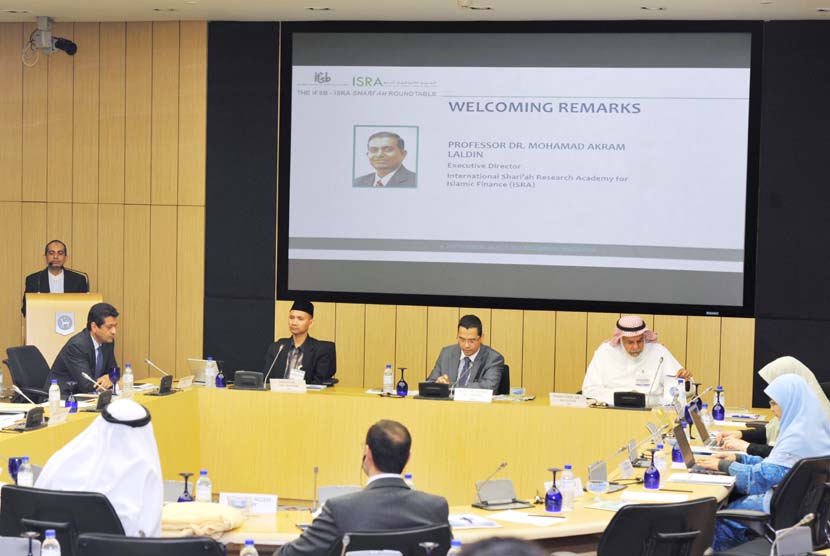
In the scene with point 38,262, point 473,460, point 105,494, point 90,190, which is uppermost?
point 90,190

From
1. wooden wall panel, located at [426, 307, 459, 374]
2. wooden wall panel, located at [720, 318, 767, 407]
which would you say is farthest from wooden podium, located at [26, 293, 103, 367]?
wooden wall panel, located at [720, 318, 767, 407]

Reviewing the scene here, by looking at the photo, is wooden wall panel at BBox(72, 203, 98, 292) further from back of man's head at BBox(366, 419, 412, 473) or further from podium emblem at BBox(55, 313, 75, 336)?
back of man's head at BBox(366, 419, 412, 473)

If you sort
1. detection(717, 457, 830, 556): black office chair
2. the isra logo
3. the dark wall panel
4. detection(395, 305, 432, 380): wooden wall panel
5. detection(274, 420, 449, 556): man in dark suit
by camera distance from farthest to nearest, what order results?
1. the dark wall panel
2. detection(395, 305, 432, 380): wooden wall panel
3. the isra logo
4. detection(717, 457, 830, 556): black office chair
5. detection(274, 420, 449, 556): man in dark suit

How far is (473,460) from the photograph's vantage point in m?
6.75

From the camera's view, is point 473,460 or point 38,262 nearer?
point 473,460

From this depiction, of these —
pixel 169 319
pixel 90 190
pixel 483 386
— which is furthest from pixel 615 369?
pixel 90 190

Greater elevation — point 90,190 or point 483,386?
point 90,190

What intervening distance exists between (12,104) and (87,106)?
2.16ft

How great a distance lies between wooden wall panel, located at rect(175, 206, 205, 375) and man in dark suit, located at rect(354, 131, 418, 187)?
4.66 feet

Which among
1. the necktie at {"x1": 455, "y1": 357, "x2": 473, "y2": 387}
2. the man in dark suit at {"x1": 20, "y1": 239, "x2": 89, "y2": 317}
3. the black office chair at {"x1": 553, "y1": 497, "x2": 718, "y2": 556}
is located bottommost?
the black office chair at {"x1": 553, "y1": 497, "x2": 718, "y2": 556}

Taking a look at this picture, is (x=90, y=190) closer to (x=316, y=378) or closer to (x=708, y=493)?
(x=316, y=378)

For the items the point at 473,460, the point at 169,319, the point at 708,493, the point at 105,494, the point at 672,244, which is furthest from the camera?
the point at 169,319

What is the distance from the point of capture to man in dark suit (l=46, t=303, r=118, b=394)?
703cm

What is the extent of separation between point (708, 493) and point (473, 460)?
79.9 inches
